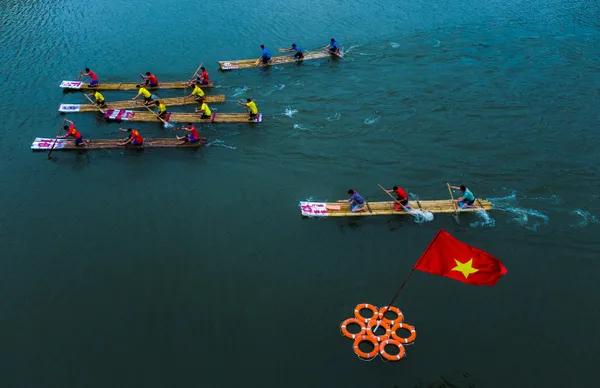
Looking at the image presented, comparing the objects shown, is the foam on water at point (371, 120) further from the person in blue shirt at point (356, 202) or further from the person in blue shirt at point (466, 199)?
the person in blue shirt at point (466, 199)

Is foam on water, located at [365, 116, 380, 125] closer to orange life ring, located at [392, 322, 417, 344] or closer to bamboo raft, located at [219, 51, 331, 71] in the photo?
bamboo raft, located at [219, 51, 331, 71]

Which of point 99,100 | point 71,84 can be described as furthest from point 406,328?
point 71,84

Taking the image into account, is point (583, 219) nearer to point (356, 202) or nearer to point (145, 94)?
point (356, 202)

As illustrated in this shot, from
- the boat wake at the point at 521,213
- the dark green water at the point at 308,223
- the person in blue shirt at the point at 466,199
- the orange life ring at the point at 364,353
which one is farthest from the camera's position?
the person in blue shirt at the point at 466,199

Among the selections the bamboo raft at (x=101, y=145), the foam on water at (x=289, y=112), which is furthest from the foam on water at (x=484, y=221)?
the bamboo raft at (x=101, y=145)

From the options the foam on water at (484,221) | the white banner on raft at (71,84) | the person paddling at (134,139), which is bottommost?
the foam on water at (484,221)
